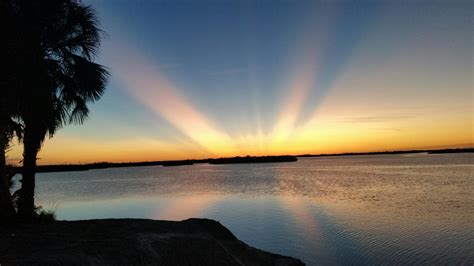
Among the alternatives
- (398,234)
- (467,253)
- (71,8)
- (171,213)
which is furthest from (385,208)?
(71,8)

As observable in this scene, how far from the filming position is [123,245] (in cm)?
966

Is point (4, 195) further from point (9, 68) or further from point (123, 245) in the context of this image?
point (123, 245)

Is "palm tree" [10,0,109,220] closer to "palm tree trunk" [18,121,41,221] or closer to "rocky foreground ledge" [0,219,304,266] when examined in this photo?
"palm tree trunk" [18,121,41,221]

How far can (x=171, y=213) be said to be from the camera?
32.2 m

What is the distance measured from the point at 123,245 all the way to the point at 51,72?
1026 cm

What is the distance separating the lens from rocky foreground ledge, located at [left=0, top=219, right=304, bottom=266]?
27.8ft

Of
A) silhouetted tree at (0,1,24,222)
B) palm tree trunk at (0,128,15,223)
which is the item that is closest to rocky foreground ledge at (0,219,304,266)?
palm tree trunk at (0,128,15,223)

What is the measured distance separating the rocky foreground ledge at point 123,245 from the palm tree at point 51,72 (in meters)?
4.20

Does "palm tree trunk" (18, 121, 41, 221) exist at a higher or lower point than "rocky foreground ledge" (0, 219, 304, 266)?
higher

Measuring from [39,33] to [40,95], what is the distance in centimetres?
340

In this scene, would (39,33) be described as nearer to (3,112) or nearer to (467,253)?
(3,112)

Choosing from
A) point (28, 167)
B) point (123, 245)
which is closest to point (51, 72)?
point (28, 167)

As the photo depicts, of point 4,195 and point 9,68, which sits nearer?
point 9,68

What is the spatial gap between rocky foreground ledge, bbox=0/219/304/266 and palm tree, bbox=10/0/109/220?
420 centimetres
